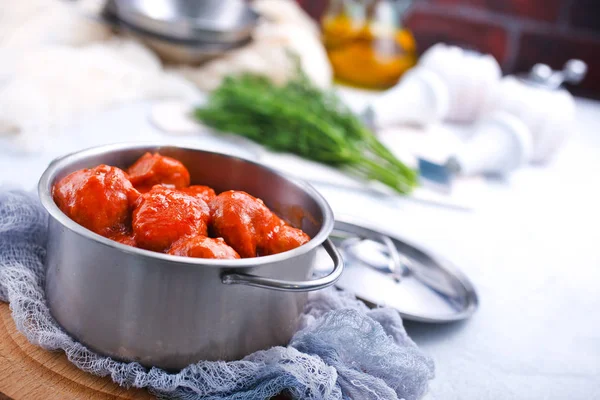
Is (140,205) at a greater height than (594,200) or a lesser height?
greater

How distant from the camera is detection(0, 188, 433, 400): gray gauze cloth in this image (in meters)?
0.78

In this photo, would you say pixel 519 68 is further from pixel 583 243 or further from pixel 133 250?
pixel 133 250

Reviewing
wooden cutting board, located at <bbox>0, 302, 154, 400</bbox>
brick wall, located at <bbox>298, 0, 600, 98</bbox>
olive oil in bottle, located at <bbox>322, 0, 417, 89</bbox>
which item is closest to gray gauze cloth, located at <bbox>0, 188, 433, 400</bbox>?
wooden cutting board, located at <bbox>0, 302, 154, 400</bbox>

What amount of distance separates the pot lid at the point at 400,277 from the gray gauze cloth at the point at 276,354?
2.8 inches

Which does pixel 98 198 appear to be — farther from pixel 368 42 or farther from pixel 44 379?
pixel 368 42

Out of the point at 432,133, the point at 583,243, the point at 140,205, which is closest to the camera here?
the point at 140,205

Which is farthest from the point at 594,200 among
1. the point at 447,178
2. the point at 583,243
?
the point at 447,178

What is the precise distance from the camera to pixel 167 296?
748mm

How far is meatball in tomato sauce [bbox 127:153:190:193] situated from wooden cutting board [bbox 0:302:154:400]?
26 centimetres

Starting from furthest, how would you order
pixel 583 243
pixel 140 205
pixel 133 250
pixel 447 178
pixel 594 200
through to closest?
pixel 594 200
pixel 447 178
pixel 583 243
pixel 140 205
pixel 133 250

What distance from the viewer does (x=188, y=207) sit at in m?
0.86

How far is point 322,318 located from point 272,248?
0.37 ft

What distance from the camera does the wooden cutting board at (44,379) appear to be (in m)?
0.75

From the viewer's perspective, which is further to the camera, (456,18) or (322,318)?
(456,18)
